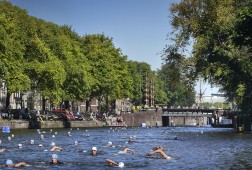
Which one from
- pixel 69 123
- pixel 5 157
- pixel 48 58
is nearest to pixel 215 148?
pixel 5 157

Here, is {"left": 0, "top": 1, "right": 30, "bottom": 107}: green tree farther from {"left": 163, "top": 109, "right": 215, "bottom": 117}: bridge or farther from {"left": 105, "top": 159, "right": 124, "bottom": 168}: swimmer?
{"left": 163, "top": 109, "right": 215, "bottom": 117}: bridge

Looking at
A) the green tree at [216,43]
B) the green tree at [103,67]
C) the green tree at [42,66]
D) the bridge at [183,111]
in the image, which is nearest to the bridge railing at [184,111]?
the bridge at [183,111]

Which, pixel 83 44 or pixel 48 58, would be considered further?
pixel 83 44

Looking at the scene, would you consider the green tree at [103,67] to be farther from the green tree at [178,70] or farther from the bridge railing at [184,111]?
the green tree at [178,70]

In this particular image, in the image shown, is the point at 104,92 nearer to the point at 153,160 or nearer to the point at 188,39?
the point at 188,39

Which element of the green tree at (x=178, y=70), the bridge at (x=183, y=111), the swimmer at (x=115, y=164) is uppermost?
the green tree at (x=178, y=70)

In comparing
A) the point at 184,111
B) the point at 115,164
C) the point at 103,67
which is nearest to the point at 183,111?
the point at 184,111

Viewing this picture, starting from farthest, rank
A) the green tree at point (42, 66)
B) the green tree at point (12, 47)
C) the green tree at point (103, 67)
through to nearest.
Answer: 1. the green tree at point (103, 67)
2. the green tree at point (42, 66)
3. the green tree at point (12, 47)

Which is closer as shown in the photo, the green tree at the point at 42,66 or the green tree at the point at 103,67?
the green tree at the point at 42,66

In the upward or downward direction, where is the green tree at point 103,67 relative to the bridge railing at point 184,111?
upward

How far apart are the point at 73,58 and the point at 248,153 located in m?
76.8

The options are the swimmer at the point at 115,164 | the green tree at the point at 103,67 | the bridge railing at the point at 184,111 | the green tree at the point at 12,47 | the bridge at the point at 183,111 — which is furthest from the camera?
the bridge railing at the point at 184,111

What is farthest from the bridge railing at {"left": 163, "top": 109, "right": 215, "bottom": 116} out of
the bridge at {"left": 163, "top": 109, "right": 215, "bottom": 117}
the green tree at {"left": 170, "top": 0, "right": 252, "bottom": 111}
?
the green tree at {"left": 170, "top": 0, "right": 252, "bottom": 111}

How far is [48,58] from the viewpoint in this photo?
369ft
